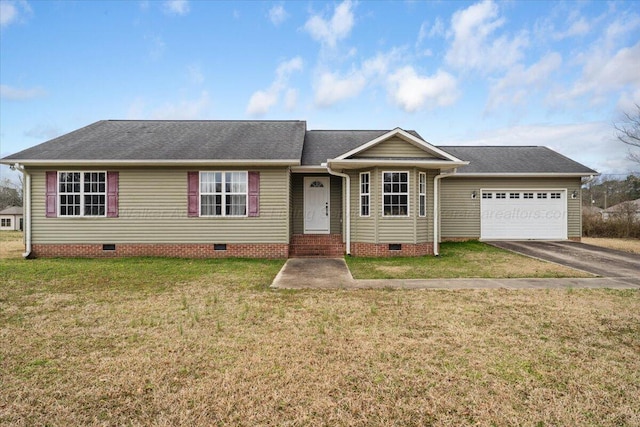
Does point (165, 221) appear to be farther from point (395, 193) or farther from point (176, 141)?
point (395, 193)

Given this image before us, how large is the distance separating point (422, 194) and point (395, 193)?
1.11m

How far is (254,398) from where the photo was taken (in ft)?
9.19

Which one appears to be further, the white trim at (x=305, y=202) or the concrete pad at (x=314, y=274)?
the white trim at (x=305, y=202)

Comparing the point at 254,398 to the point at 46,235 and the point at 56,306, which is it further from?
the point at 46,235

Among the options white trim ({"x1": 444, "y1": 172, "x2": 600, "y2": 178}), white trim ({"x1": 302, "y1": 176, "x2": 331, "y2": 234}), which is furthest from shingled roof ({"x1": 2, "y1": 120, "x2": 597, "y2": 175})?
white trim ({"x1": 302, "y1": 176, "x2": 331, "y2": 234})

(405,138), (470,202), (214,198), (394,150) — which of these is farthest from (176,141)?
(470,202)

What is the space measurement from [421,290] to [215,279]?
15.4 ft

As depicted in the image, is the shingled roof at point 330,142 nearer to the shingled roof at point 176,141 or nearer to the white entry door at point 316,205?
the shingled roof at point 176,141

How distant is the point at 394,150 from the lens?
37.4ft

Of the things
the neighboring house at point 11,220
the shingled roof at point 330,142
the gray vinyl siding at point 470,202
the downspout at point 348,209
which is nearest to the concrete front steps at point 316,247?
the downspout at point 348,209

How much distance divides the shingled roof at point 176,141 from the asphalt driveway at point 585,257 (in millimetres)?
8894

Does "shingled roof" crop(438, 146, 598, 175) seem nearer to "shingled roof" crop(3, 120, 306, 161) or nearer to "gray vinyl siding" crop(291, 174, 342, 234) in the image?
"gray vinyl siding" crop(291, 174, 342, 234)

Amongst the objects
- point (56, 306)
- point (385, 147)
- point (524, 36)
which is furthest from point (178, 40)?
point (524, 36)

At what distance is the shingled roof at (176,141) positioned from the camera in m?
11.1
